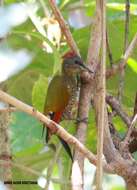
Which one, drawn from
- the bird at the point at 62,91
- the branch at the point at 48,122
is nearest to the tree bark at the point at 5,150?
the bird at the point at 62,91

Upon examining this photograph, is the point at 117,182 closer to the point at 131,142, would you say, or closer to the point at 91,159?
the point at 131,142


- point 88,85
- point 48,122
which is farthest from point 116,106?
point 48,122

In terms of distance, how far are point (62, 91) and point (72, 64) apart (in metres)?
0.04

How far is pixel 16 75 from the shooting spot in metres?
0.82

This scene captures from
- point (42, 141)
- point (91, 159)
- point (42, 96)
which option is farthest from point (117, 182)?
point (91, 159)

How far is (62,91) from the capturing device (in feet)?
2.27

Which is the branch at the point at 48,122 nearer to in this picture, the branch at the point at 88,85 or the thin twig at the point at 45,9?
the branch at the point at 88,85

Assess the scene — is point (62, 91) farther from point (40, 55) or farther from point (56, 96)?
point (40, 55)

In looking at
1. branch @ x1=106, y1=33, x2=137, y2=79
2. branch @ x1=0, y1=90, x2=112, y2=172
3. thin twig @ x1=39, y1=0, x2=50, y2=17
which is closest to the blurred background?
thin twig @ x1=39, y1=0, x2=50, y2=17

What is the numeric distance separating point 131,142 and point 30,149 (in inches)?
7.9

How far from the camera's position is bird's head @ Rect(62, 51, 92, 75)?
0.67m

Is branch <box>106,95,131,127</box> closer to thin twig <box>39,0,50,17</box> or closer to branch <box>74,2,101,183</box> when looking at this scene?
branch <box>74,2,101,183</box>

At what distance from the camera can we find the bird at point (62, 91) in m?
0.68

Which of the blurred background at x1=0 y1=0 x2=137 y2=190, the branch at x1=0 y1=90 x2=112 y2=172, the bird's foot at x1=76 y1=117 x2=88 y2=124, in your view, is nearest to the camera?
the branch at x1=0 y1=90 x2=112 y2=172
